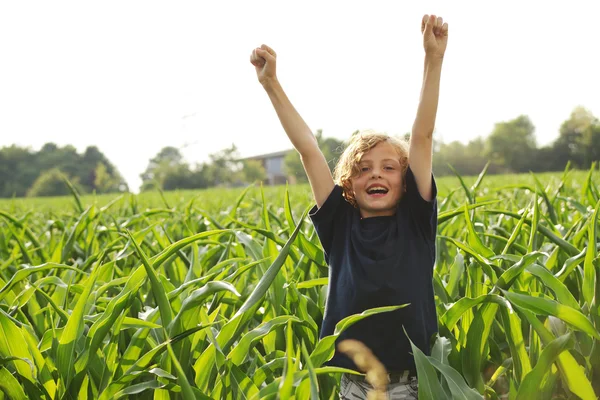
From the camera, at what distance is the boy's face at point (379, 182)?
1.23 meters

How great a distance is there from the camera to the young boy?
1.14 meters

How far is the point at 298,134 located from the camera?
1.27m

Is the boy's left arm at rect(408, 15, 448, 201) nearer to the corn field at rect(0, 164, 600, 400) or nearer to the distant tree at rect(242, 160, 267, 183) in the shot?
the corn field at rect(0, 164, 600, 400)

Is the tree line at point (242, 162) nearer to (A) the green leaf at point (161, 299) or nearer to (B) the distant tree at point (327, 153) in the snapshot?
(B) the distant tree at point (327, 153)

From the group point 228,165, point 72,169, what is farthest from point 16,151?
point 228,165

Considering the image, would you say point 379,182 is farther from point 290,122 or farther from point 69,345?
point 69,345

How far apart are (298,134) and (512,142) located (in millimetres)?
64262

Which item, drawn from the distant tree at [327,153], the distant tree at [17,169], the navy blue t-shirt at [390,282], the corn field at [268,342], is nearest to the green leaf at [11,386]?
the corn field at [268,342]

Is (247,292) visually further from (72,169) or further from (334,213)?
(72,169)

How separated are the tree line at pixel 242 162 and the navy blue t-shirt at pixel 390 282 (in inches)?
1686

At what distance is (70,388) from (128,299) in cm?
17

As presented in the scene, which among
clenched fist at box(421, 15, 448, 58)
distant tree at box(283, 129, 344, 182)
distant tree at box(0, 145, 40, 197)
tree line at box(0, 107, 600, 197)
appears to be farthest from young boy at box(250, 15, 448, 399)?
distant tree at box(0, 145, 40, 197)

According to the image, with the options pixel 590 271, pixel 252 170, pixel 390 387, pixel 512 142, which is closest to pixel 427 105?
pixel 590 271

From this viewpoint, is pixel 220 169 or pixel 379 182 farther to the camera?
pixel 220 169
